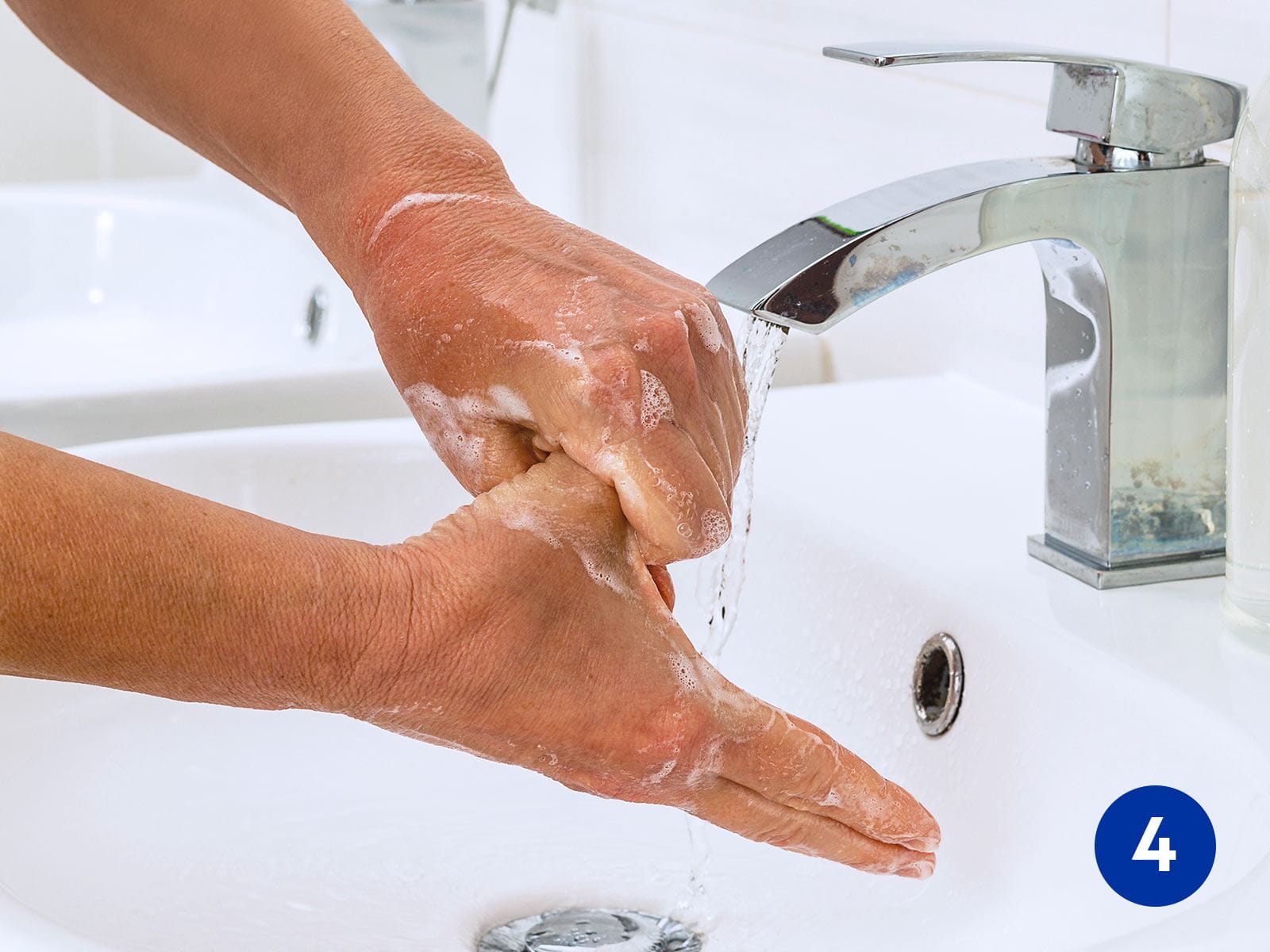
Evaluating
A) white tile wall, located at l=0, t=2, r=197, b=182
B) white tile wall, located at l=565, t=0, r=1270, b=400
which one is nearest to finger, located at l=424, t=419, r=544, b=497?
white tile wall, located at l=565, t=0, r=1270, b=400

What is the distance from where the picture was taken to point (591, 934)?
536 millimetres

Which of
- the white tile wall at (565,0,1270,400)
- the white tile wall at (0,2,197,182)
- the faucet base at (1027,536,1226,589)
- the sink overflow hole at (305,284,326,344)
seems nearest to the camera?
the faucet base at (1027,536,1226,589)

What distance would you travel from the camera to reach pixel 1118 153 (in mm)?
518

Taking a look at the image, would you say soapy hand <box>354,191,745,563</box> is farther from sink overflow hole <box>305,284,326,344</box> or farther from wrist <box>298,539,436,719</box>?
sink overflow hole <box>305,284,326,344</box>

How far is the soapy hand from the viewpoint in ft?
1.40

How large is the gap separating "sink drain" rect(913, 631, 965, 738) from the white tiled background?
0.21m

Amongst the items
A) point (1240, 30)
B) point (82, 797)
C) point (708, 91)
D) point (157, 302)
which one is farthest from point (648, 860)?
point (157, 302)

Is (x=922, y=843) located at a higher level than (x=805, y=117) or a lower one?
lower

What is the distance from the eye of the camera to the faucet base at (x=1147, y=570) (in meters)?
0.55

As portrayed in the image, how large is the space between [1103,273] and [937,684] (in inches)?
6.2

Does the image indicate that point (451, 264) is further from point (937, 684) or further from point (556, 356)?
point (937, 684)

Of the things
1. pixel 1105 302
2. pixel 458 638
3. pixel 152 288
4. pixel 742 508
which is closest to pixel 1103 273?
pixel 1105 302

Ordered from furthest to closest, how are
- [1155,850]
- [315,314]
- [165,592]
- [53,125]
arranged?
[53,125], [315,314], [1155,850], [165,592]

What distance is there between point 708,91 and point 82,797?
2.11ft
